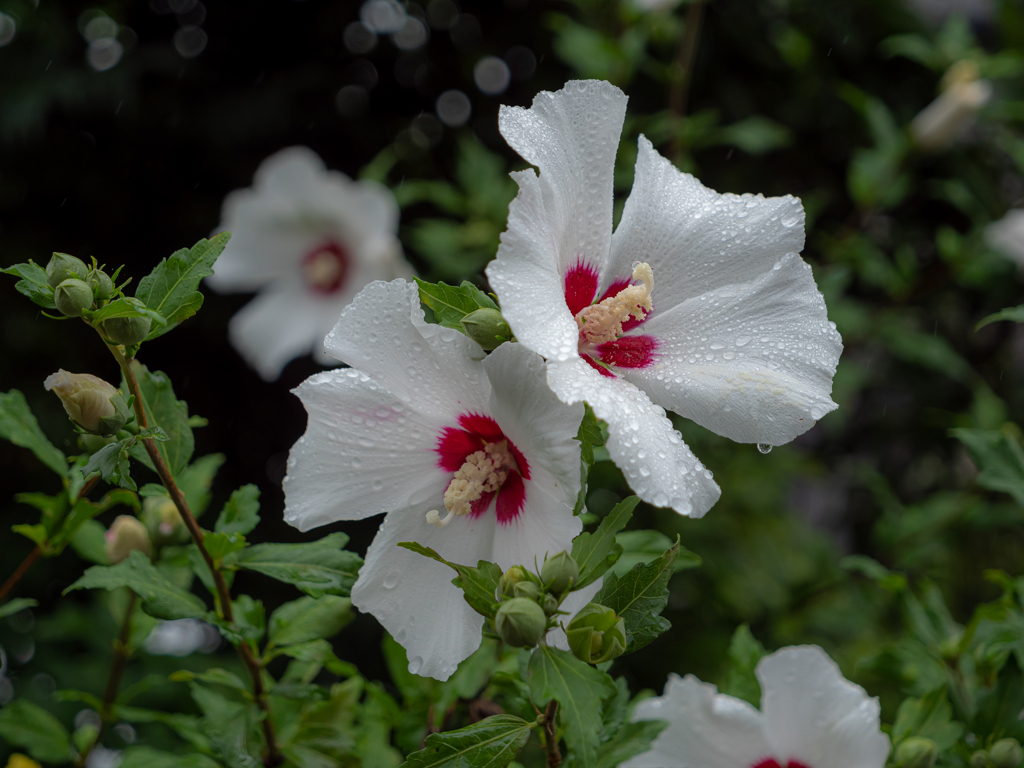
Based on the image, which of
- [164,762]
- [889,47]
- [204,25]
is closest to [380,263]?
[204,25]

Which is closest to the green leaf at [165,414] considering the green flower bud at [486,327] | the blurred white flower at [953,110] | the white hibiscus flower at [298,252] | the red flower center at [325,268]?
the green flower bud at [486,327]

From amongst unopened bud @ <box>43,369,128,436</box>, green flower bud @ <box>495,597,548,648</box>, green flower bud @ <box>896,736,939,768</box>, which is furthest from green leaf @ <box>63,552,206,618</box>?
green flower bud @ <box>896,736,939,768</box>

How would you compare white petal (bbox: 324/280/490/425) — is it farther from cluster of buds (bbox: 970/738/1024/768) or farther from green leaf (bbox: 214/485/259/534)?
cluster of buds (bbox: 970/738/1024/768)

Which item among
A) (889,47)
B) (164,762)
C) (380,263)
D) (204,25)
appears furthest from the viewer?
(889,47)

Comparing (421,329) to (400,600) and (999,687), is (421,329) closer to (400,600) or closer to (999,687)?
(400,600)

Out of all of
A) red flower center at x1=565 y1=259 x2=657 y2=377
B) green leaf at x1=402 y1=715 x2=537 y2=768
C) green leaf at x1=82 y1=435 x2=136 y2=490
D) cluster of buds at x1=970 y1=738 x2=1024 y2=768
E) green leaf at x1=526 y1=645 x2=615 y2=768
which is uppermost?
red flower center at x1=565 y1=259 x2=657 y2=377

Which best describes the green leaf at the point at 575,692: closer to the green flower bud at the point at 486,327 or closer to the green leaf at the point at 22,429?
the green flower bud at the point at 486,327
